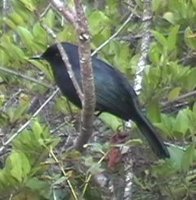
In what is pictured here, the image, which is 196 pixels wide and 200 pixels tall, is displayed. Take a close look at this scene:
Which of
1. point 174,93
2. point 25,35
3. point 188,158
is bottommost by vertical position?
point 188,158

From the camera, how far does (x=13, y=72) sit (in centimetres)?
362

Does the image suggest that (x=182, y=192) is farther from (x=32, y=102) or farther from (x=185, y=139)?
(x=32, y=102)

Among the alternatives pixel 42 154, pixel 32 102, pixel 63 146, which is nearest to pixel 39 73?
pixel 32 102

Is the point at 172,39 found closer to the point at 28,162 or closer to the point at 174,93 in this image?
the point at 174,93

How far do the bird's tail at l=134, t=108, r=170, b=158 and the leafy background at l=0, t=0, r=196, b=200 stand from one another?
0.14 ft

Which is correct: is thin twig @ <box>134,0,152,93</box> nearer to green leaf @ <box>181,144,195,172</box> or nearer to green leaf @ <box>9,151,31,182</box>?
green leaf @ <box>181,144,195,172</box>

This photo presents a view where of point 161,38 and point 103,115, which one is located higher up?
point 161,38

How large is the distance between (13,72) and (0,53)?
21 cm

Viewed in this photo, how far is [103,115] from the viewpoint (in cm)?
369

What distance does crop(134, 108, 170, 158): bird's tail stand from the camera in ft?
10.8

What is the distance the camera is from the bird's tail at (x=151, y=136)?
129 inches

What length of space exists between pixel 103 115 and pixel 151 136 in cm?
36

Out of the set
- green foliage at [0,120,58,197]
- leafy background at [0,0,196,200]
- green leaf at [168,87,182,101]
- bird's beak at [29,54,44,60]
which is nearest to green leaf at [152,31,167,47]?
leafy background at [0,0,196,200]

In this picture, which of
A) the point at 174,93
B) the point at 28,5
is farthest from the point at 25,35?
the point at 174,93
